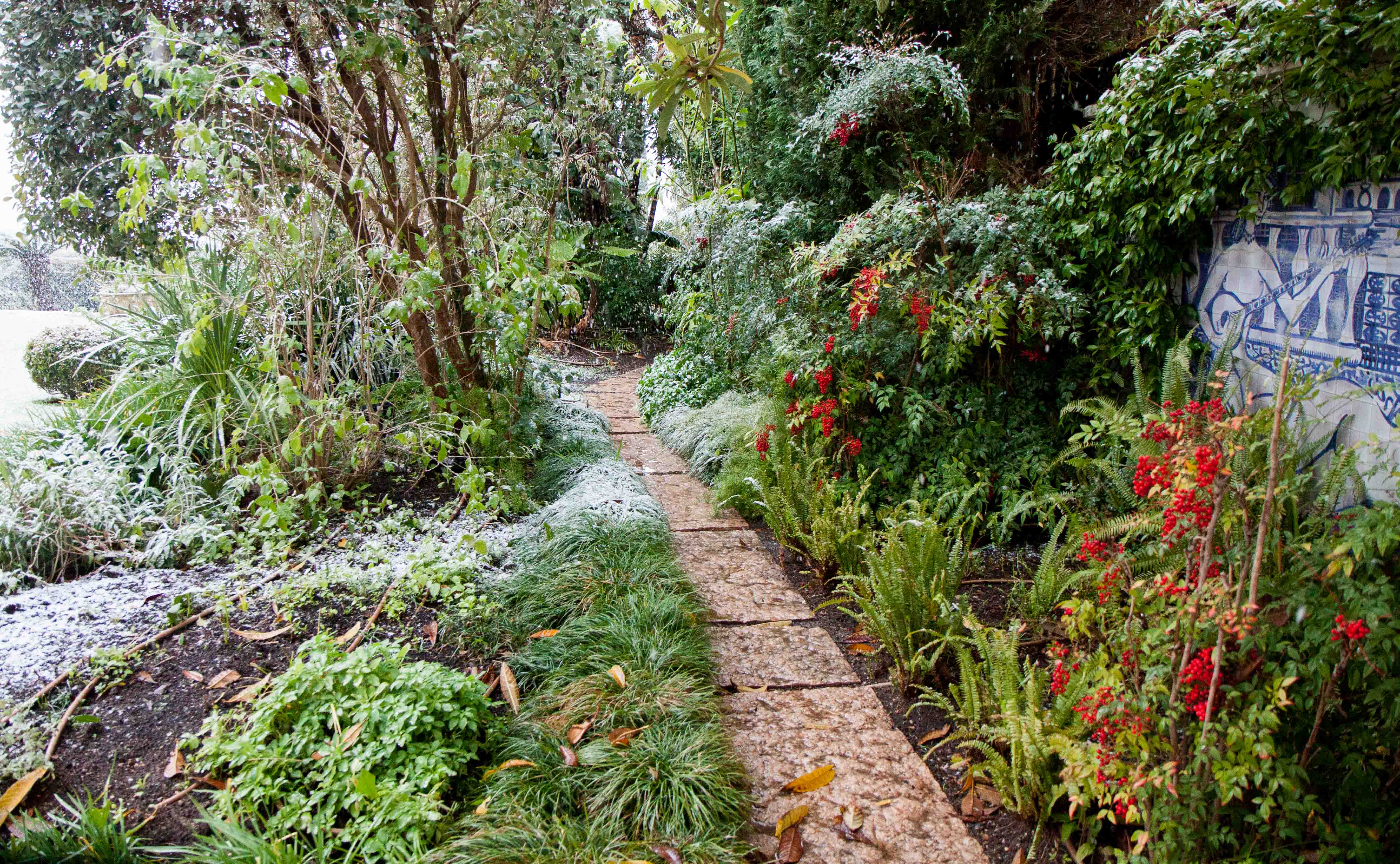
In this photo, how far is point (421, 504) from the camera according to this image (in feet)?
12.8

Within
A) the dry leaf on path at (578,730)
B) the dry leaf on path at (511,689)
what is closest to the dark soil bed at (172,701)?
the dry leaf on path at (511,689)

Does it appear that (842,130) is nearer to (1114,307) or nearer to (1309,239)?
(1114,307)

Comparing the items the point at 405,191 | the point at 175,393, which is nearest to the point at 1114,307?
the point at 405,191

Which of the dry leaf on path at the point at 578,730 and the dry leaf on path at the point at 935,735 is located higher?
the dry leaf on path at the point at 578,730

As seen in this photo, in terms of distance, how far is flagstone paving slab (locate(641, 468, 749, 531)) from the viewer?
439cm

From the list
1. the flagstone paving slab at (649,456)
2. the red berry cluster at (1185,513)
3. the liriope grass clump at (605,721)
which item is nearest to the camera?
the red berry cluster at (1185,513)

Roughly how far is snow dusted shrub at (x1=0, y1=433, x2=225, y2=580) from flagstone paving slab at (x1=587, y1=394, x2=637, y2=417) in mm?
3614

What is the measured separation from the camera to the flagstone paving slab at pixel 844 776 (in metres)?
2.09

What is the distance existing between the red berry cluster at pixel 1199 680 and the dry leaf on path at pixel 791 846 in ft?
3.43

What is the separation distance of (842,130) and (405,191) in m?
2.53

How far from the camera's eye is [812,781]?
2.32 metres

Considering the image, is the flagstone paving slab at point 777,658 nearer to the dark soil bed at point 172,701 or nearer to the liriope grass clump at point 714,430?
the dark soil bed at point 172,701

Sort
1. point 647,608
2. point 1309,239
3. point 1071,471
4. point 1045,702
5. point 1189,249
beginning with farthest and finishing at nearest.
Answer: point 1071,471 < point 1189,249 < point 647,608 < point 1309,239 < point 1045,702

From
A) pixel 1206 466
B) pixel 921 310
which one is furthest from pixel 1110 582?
pixel 921 310
